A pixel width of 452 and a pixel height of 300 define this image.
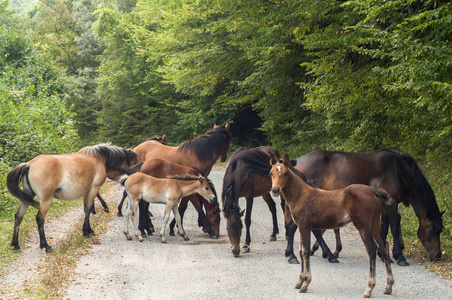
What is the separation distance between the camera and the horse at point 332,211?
20.5ft

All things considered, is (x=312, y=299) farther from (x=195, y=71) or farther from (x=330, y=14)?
(x=195, y=71)

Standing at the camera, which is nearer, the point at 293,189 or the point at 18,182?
the point at 293,189

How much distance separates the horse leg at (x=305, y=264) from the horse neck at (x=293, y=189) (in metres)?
0.50

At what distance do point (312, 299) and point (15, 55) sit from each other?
2480cm

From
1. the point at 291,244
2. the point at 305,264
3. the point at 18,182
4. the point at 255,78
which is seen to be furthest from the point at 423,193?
the point at 255,78

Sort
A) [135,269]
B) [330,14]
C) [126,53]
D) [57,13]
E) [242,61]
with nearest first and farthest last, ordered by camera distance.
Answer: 1. [135,269]
2. [330,14]
3. [242,61]
4. [126,53]
5. [57,13]

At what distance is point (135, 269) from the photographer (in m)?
7.41

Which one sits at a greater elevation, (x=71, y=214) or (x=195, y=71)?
(x=195, y=71)

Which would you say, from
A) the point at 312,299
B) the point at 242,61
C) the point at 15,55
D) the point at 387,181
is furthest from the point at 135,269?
the point at 15,55

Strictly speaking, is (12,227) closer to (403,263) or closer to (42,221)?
(42,221)

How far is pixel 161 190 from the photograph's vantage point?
9.77 m

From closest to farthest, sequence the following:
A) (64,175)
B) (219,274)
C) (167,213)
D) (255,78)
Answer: (219,274), (64,175), (167,213), (255,78)

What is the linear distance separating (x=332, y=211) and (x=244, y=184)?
9.89ft

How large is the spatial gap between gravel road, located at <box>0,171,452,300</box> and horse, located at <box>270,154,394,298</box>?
1.38ft
